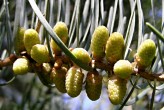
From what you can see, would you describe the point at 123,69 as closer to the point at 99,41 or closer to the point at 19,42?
the point at 99,41

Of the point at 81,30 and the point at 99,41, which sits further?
the point at 81,30

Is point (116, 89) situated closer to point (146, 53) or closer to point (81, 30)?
point (146, 53)

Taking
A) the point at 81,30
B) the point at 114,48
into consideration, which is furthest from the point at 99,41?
the point at 81,30

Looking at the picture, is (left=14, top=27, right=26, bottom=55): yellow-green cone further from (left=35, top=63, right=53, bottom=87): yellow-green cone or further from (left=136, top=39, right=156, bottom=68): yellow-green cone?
(left=136, top=39, right=156, bottom=68): yellow-green cone

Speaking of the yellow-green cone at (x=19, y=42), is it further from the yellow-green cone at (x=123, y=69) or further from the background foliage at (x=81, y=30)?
the yellow-green cone at (x=123, y=69)
